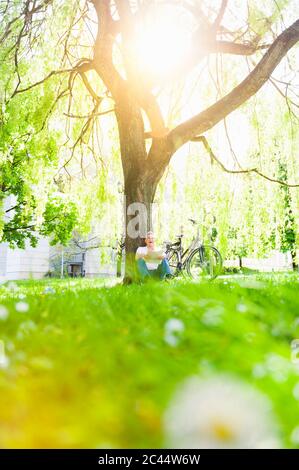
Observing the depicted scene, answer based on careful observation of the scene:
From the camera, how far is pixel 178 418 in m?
0.98

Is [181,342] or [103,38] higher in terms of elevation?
A: [103,38]

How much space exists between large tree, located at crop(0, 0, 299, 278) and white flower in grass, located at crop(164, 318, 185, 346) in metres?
5.28

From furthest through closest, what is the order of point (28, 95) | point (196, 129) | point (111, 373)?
point (28, 95) → point (196, 129) → point (111, 373)

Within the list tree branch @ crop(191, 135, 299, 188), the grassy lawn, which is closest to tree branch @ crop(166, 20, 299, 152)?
tree branch @ crop(191, 135, 299, 188)

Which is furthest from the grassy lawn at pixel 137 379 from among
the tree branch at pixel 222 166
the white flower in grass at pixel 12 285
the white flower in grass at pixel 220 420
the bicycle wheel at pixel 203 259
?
the tree branch at pixel 222 166

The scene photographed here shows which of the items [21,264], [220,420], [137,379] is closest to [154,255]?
[137,379]

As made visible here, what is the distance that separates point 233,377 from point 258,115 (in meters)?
9.02

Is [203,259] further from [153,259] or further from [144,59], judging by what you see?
[144,59]

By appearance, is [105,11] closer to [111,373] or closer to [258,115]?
[258,115]

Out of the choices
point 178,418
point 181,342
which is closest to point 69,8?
point 181,342

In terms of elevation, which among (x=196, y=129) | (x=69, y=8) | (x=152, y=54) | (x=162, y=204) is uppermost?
(x=69, y=8)

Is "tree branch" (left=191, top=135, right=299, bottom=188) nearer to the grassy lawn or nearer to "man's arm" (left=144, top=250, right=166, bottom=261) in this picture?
"man's arm" (left=144, top=250, right=166, bottom=261)

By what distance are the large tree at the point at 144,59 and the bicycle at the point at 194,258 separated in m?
1.23

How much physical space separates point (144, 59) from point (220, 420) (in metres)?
8.02
